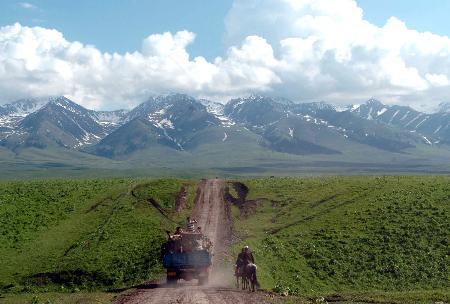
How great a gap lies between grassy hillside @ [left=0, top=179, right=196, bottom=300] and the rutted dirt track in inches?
123

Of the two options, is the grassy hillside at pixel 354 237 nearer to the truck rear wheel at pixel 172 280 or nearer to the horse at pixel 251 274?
the horse at pixel 251 274

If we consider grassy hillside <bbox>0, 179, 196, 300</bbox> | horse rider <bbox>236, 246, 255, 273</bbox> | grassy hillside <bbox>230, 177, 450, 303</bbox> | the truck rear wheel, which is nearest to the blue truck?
the truck rear wheel

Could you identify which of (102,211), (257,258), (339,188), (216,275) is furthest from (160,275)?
(339,188)

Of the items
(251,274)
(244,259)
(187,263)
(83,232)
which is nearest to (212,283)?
(187,263)

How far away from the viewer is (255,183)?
275 ft

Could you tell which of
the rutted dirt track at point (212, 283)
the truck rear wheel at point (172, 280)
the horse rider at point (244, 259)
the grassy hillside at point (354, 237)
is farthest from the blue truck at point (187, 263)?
the grassy hillside at point (354, 237)

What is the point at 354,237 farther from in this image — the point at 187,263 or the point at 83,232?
the point at 83,232

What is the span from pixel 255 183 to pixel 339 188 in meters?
14.5

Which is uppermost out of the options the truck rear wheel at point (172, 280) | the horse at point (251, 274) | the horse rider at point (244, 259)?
the horse rider at point (244, 259)

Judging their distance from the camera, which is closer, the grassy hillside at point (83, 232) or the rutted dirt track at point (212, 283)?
the rutted dirt track at point (212, 283)

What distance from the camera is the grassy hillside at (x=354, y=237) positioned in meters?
47.3

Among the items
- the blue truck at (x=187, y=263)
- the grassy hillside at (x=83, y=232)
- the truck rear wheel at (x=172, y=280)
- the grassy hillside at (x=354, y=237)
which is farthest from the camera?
the grassy hillside at (x=83, y=232)

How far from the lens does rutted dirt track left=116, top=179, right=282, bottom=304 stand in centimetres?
3142

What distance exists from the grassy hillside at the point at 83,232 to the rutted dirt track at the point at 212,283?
3131 millimetres
